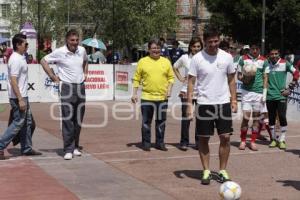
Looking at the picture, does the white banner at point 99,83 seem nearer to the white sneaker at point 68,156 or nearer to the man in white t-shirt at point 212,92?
the white sneaker at point 68,156

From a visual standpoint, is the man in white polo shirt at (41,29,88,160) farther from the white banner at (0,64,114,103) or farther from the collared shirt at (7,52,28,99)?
the white banner at (0,64,114,103)

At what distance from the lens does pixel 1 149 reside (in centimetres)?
871

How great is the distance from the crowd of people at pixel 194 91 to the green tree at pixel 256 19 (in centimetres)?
2465

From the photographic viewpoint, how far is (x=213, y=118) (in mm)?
7203

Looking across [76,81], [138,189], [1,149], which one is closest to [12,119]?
[1,149]

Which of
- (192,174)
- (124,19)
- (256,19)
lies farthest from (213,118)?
(256,19)

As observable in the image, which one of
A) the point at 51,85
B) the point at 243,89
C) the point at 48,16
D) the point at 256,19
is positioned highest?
the point at 48,16

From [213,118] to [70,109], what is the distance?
2445 millimetres

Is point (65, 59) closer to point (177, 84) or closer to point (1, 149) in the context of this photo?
point (1, 149)

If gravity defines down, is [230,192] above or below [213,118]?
below

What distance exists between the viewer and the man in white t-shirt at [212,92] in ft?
23.5

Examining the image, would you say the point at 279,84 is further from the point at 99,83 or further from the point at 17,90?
the point at 99,83

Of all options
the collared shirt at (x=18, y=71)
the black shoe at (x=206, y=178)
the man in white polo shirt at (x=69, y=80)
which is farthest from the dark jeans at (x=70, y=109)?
the black shoe at (x=206, y=178)

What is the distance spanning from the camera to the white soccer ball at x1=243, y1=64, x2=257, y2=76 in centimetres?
948
